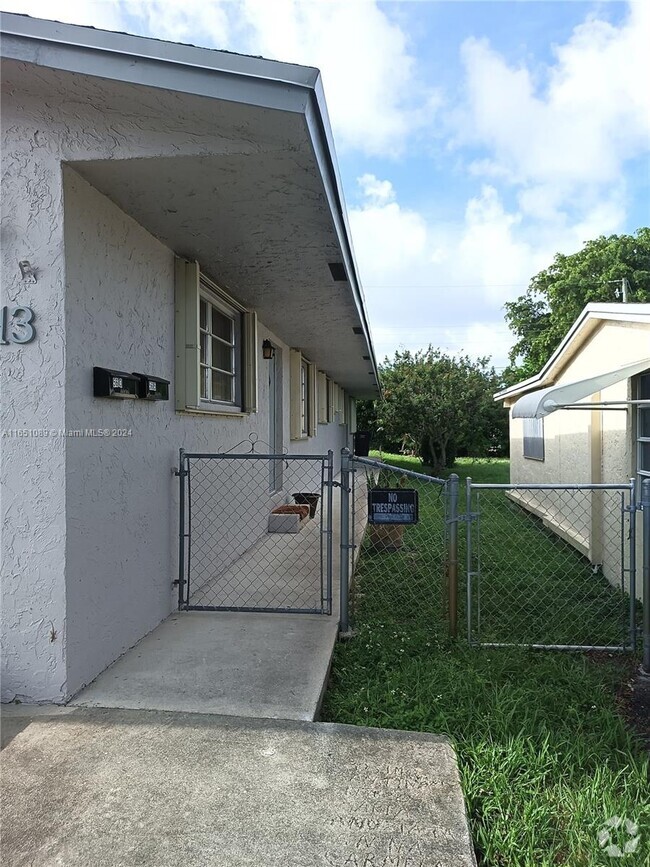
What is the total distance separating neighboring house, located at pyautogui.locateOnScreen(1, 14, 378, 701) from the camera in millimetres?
2504

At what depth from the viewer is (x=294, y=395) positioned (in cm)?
931

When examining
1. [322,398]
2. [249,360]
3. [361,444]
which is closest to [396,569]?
[249,360]

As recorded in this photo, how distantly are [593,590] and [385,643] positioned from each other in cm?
319

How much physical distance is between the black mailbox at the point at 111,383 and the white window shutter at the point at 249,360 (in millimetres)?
2647

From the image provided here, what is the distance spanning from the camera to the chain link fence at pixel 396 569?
443cm

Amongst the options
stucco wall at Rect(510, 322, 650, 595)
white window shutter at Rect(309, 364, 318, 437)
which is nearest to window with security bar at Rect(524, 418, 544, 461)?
stucco wall at Rect(510, 322, 650, 595)

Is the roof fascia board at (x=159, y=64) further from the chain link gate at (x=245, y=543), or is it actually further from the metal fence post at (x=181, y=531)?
the metal fence post at (x=181, y=531)

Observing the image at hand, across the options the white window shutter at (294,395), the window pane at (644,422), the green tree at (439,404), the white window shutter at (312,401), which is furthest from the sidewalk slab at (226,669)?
the green tree at (439,404)

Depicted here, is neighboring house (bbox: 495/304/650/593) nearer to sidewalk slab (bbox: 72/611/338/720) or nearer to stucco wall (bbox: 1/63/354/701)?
sidewalk slab (bbox: 72/611/338/720)

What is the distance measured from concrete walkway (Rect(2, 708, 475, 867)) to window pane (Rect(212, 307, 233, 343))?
3.77 m

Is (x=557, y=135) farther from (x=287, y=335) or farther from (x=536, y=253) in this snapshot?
(x=536, y=253)

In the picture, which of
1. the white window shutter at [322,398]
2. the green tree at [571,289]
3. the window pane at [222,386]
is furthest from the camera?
the green tree at [571,289]

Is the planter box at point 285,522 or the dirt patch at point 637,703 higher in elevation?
the planter box at point 285,522

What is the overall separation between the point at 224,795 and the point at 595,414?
631 cm
